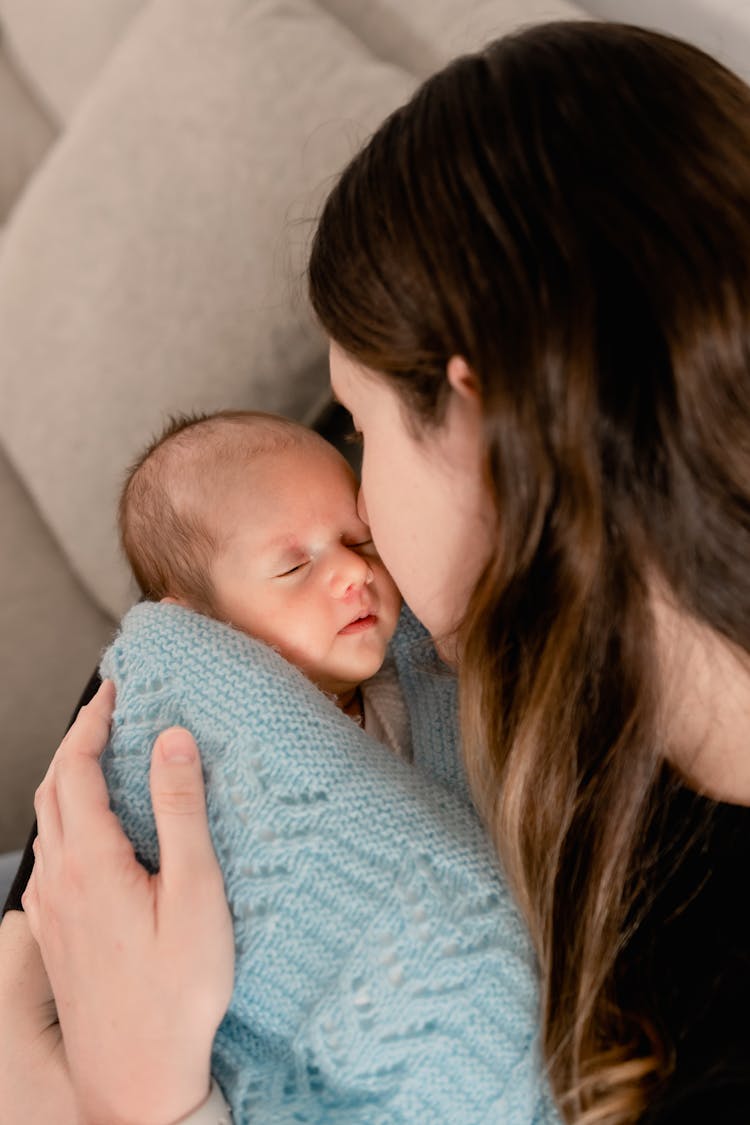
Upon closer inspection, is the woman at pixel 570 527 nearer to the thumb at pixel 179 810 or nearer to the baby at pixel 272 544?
the thumb at pixel 179 810

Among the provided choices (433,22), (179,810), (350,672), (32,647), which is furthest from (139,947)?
(433,22)

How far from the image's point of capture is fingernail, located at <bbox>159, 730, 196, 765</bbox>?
→ 0.82 m

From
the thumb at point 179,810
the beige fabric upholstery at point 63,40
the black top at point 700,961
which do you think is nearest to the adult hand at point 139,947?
the thumb at point 179,810

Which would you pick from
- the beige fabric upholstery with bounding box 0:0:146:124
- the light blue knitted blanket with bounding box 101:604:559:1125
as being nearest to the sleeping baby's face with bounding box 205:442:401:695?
the light blue knitted blanket with bounding box 101:604:559:1125

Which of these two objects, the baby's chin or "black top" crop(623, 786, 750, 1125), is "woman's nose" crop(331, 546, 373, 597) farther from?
"black top" crop(623, 786, 750, 1125)

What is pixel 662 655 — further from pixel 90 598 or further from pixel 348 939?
pixel 90 598

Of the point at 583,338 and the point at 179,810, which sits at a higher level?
the point at 583,338

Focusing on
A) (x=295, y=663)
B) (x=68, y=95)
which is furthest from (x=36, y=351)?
(x=295, y=663)

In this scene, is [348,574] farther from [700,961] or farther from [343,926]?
[700,961]

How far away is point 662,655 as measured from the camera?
0.75 metres

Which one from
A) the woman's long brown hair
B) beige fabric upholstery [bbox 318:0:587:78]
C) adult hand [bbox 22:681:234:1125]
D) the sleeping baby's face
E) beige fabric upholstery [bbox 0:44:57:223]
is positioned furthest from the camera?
beige fabric upholstery [bbox 0:44:57:223]

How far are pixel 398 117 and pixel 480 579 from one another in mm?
350

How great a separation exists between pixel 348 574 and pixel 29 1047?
51 cm

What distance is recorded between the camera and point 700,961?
77 centimetres
